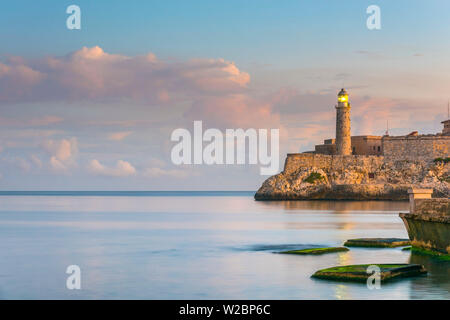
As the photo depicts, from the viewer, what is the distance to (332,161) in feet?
249

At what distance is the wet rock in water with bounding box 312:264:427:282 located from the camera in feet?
47.2

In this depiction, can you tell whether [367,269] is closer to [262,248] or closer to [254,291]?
[254,291]

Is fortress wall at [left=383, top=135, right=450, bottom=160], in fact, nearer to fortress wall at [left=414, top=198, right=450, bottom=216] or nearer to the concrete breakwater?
the concrete breakwater

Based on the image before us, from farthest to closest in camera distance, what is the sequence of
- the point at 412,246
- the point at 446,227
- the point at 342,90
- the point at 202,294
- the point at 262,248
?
the point at 342,90 < the point at 262,248 < the point at 412,246 < the point at 446,227 < the point at 202,294

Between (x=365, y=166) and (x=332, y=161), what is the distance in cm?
375

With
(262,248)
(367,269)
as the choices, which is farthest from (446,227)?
(262,248)

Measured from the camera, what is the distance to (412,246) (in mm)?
19625

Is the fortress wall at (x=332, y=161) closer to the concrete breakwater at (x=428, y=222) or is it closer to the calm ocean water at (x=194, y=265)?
the calm ocean water at (x=194, y=265)

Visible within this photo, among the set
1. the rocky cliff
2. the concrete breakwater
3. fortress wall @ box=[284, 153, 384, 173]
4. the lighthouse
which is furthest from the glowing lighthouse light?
the concrete breakwater

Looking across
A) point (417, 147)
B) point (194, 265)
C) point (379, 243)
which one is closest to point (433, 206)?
point (379, 243)

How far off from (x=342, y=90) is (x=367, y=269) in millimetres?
62498

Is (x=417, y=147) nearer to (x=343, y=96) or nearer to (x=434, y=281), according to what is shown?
(x=343, y=96)

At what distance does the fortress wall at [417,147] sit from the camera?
7550 cm

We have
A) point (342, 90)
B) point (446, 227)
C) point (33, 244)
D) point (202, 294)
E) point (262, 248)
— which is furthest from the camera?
point (342, 90)
